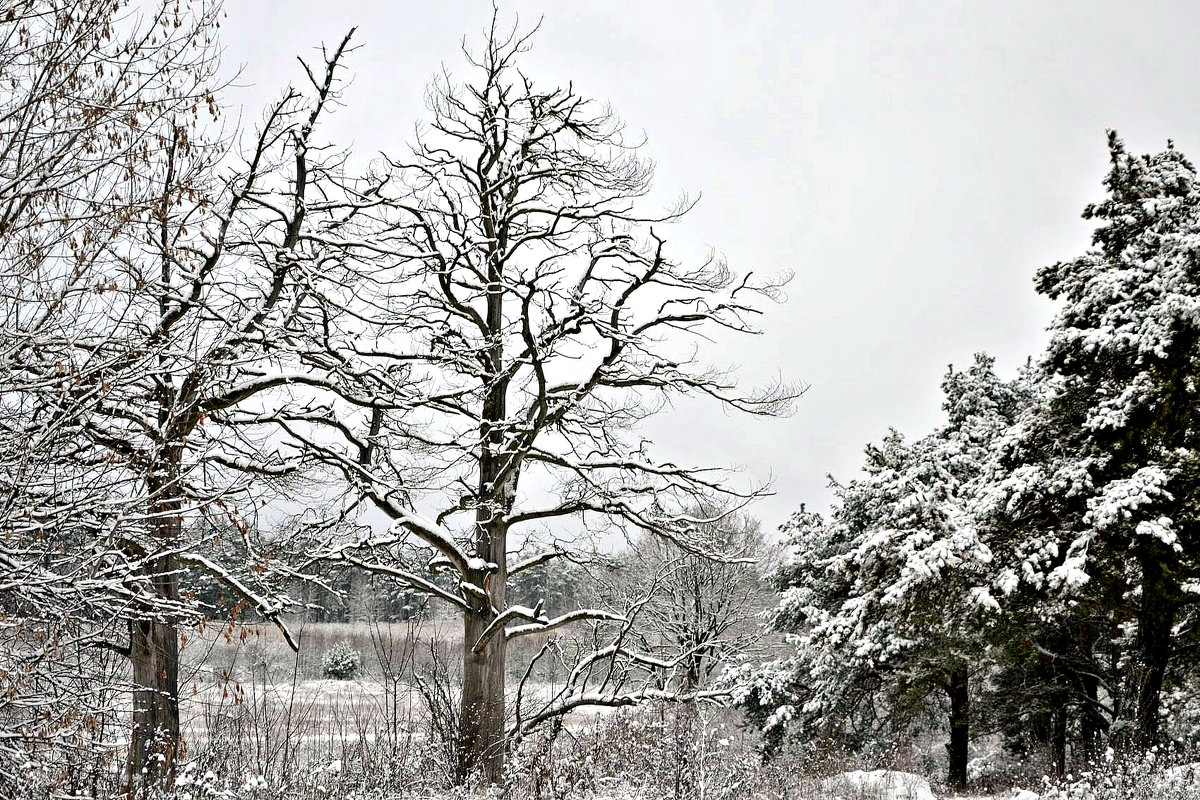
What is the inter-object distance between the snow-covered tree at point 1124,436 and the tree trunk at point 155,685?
31.7ft

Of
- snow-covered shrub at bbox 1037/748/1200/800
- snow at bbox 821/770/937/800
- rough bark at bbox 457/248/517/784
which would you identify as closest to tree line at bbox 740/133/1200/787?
snow-covered shrub at bbox 1037/748/1200/800

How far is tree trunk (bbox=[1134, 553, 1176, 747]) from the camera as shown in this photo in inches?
386

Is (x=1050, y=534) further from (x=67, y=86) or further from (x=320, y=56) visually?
(x=67, y=86)

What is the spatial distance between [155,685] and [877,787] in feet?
25.8

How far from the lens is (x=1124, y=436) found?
10.6 metres

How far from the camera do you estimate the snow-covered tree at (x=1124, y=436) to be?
9.70m

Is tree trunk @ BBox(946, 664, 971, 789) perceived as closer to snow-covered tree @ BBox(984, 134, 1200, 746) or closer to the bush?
snow-covered tree @ BBox(984, 134, 1200, 746)

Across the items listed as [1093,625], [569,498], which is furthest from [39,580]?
[1093,625]

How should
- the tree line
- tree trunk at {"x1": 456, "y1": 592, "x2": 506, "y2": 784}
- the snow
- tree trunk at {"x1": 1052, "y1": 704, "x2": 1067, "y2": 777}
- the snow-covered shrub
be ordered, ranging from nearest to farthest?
1. the snow-covered shrub
2. the snow
3. tree trunk at {"x1": 456, "y1": 592, "x2": 506, "y2": 784}
4. the tree line
5. tree trunk at {"x1": 1052, "y1": 704, "x2": 1067, "y2": 777}

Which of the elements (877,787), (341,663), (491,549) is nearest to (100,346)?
(491,549)

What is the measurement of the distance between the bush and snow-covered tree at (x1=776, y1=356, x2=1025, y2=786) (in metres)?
10.3

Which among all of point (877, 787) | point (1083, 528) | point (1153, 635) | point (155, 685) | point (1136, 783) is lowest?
point (877, 787)

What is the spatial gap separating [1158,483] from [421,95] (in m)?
11.0

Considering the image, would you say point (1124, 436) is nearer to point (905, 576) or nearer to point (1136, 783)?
point (905, 576)
